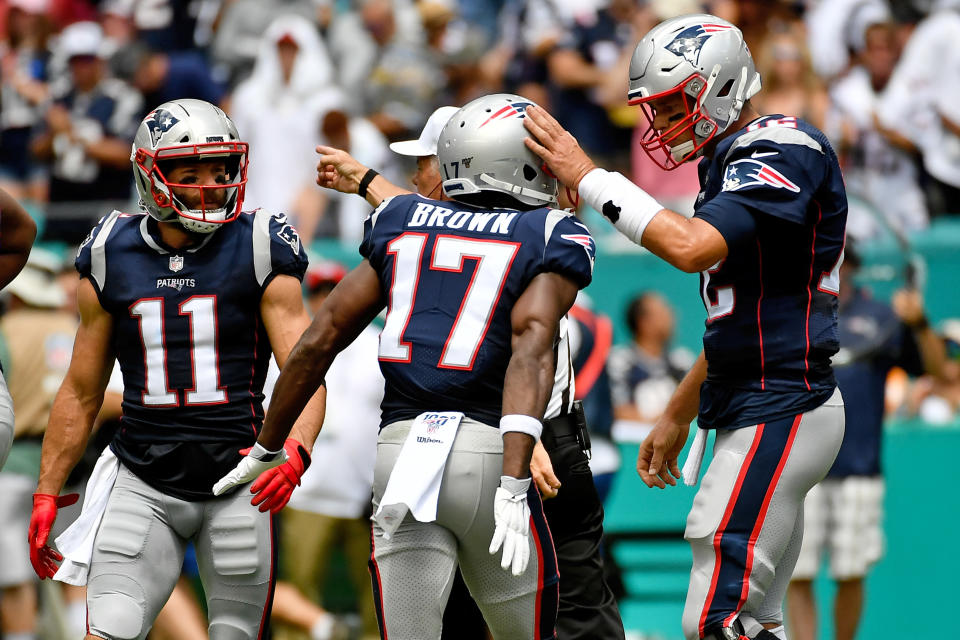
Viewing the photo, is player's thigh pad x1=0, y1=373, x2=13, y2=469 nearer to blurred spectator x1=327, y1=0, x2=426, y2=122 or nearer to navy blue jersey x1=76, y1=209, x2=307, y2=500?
navy blue jersey x1=76, y1=209, x2=307, y2=500

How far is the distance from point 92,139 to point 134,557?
6.81 metres

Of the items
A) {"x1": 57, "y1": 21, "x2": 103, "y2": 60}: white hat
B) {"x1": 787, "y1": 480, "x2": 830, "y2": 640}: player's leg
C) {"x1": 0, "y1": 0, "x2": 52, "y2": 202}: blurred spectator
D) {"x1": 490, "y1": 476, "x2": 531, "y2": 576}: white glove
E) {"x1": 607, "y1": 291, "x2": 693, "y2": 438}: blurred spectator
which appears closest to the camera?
{"x1": 490, "y1": 476, "x2": 531, "y2": 576}: white glove

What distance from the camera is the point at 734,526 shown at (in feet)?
13.7

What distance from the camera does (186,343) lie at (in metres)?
4.64

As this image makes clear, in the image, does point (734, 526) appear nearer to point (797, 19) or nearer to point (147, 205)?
point (147, 205)

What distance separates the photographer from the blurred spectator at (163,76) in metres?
10.8

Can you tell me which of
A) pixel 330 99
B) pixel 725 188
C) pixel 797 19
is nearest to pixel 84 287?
pixel 725 188

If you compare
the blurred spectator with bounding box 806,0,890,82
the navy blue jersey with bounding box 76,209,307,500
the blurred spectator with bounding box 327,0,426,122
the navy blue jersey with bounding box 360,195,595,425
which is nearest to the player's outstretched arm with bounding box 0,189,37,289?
the navy blue jersey with bounding box 76,209,307,500

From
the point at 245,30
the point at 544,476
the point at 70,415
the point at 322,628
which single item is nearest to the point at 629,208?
the point at 544,476

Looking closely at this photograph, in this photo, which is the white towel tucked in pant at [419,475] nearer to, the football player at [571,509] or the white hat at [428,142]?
the football player at [571,509]

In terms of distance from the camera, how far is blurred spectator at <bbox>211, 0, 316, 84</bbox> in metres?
11.8

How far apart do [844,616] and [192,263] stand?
177 inches

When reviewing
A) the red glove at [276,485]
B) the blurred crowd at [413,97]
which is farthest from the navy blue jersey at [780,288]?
the blurred crowd at [413,97]

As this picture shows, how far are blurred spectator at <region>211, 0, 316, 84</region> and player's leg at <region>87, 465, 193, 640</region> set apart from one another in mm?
7728
